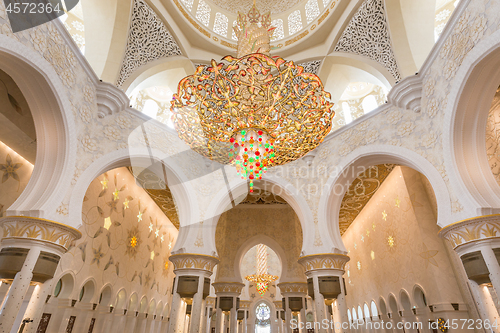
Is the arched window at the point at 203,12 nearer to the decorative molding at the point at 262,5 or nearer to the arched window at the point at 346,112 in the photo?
the decorative molding at the point at 262,5

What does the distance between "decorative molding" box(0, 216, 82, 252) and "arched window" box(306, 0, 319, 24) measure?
797 cm

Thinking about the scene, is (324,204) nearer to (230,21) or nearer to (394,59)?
(394,59)

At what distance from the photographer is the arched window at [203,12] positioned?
8.05m

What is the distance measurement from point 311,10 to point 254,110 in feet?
19.0

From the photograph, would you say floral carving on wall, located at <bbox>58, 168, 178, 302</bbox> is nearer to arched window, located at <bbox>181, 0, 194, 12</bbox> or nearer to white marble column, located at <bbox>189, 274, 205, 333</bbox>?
white marble column, located at <bbox>189, 274, 205, 333</bbox>

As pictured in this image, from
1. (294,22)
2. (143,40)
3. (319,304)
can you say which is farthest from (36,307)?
(294,22)

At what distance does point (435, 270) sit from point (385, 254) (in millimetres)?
2107

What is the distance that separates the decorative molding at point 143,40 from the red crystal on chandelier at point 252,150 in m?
3.49

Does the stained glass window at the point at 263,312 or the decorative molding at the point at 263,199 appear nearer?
the decorative molding at the point at 263,199

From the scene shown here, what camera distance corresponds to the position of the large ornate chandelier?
3.98 m

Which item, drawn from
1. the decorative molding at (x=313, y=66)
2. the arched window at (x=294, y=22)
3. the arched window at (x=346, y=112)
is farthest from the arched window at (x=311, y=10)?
the arched window at (x=346, y=112)

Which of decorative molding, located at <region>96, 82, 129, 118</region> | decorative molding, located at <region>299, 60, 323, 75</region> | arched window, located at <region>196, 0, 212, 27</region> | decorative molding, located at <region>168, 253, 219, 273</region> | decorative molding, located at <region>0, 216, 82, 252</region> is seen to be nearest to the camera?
decorative molding, located at <region>0, 216, 82, 252</region>

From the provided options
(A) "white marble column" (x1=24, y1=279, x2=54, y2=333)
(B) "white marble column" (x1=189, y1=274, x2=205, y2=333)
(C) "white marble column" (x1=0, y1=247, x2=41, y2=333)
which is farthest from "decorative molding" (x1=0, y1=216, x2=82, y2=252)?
(B) "white marble column" (x1=189, y1=274, x2=205, y2=333)

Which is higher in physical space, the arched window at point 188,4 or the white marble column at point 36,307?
the arched window at point 188,4
